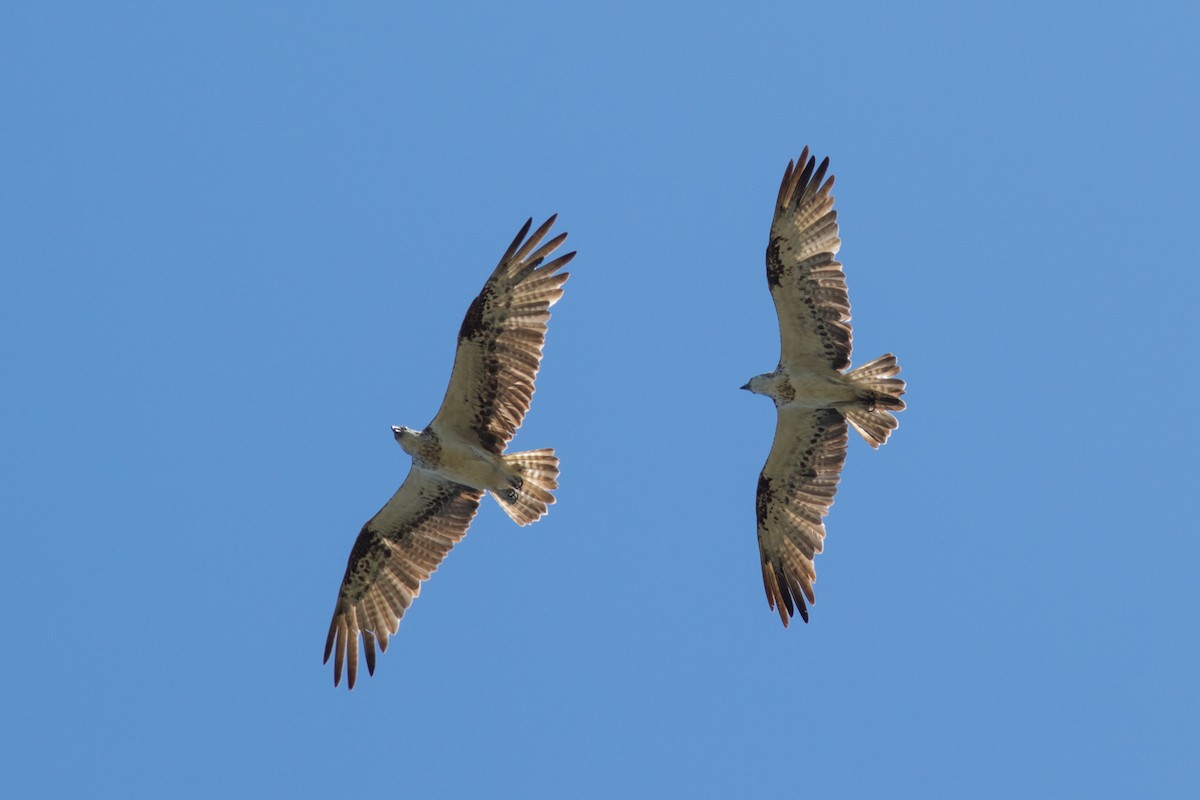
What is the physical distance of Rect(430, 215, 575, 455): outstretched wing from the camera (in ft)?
52.5

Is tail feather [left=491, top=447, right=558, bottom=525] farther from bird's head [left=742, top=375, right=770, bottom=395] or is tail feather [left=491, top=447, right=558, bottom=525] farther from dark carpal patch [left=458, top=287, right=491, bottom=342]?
bird's head [left=742, top=375, right=770, bottom=395]

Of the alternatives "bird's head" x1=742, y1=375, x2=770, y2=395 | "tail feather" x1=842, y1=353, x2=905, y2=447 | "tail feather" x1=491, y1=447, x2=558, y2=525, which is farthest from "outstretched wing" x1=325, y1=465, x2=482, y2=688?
"tail feather" x1=842, y1=353, x2=905, y2=447

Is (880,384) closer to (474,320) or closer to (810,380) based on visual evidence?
(810,380)

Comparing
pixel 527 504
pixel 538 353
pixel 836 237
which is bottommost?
pixel 527 504

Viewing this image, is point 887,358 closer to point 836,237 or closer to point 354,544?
point 836,237

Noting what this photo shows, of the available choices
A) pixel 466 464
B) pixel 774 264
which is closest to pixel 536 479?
pixel 466 464

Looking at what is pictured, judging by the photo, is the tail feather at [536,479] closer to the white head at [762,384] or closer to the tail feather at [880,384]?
the white head at [762,384]

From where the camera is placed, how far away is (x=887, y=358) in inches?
655

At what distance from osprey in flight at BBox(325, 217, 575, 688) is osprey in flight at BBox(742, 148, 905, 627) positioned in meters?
2.29

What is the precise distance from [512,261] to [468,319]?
0.74 meters

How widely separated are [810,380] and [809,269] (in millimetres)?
1150

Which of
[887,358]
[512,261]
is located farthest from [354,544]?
[887,358]

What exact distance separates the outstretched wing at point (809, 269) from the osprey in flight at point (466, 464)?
2147 mm

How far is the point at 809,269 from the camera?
648 inches
